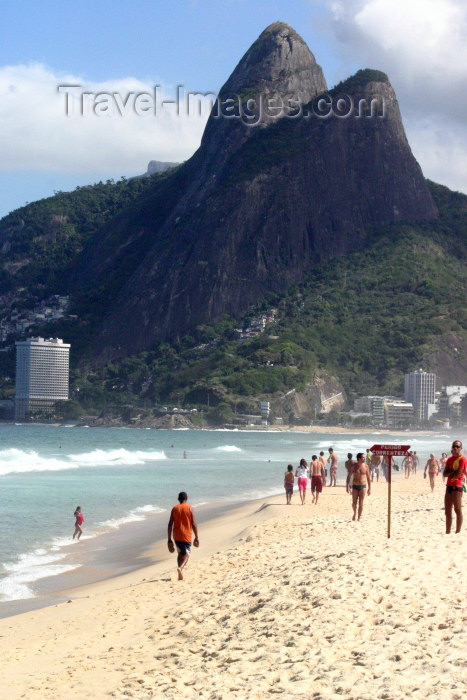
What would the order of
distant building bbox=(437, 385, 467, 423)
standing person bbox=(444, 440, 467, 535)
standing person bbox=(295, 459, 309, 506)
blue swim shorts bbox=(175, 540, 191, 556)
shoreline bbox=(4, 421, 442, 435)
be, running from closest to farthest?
standing person bbox=(444, 440, 467, 535) < blue swim shorts bbox=(175, 540, 191, 556) < standing person bbox=(295, 459, 309, 506) < shoreline bbox=(4, 421, 442, 435) < distant building bbox=(437, 385, 467, 423)

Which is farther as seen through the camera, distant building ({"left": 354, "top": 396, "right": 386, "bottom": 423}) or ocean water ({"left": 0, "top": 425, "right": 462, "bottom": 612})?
distant building ({"left": 354, "top": 396, "right": 386, "bottom": 423})

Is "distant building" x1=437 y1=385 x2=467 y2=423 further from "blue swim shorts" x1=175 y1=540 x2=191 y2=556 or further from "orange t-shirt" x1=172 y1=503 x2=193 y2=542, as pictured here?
"orange t-shirt" x1=172 y1=503 x2=193 y2=542

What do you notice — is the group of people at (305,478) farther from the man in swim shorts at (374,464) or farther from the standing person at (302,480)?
the man in swim shorts at (374,464)

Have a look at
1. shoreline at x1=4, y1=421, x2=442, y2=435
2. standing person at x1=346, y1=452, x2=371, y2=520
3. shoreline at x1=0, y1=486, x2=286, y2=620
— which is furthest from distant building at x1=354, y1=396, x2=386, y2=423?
standing person at x1=346, y1=452, x2=371, y2=520

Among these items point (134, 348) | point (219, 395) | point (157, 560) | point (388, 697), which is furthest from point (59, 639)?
point (134, 348)

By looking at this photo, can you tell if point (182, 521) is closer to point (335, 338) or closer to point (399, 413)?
point (399, 413)

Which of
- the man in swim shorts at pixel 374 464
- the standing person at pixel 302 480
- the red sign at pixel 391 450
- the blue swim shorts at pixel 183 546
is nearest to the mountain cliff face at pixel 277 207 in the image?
the man in swim shorts at pixel 374 464

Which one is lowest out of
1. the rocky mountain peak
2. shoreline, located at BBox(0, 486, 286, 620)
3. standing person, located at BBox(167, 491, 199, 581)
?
shoreline, located at BBox(0, 486, 286, 620)
